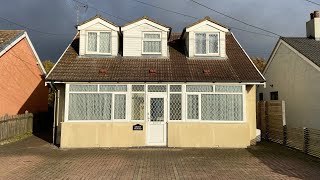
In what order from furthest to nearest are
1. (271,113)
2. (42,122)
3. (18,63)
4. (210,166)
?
(42,122) → (18,63) → (271,113) → (210,166)

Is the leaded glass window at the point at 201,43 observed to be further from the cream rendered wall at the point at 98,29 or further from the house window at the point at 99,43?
the house window at the point at 99,43

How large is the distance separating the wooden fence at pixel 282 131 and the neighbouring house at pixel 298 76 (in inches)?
60.3

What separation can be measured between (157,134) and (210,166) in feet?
15.6

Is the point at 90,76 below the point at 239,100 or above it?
above

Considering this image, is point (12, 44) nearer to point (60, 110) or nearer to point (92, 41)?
point (92, 41)

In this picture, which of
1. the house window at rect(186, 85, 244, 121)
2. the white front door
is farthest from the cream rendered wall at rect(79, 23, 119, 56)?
the house window at rect(186, 85, 244, 121)

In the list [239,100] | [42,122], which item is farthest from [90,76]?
[42,122]

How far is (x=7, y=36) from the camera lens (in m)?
21.6

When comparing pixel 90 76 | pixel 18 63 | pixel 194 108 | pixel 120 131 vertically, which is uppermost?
pixel 18 63

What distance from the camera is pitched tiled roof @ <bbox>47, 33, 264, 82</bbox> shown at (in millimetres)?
16219

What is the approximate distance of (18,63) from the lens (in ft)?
73.6

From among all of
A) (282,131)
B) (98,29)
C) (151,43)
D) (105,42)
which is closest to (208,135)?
(282,131)

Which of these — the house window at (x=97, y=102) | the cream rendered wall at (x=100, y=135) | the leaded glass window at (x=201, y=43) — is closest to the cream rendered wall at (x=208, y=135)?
the cream rendered wall at (x=100, y=135)

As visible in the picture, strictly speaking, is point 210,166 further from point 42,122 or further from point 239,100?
point 42,122
